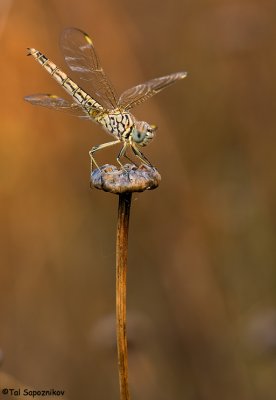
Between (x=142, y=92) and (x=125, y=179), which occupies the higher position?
(x=142, y=92)

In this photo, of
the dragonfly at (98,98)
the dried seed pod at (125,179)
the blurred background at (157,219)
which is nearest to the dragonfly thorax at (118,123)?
the dragonfly at (98,98)

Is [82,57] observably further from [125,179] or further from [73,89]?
[125,179]

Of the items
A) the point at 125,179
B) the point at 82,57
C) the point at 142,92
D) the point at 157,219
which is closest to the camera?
the point at 125,179

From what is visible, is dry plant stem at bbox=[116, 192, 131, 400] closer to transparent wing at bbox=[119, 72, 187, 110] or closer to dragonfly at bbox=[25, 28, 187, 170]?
dragonfly at bbox=[25, 28, 187, 170]

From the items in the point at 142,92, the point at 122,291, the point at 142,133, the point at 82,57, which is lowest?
the point at 122,291

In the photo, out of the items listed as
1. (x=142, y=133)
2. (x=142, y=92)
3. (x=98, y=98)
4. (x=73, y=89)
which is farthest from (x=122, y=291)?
(x=73, y=89)

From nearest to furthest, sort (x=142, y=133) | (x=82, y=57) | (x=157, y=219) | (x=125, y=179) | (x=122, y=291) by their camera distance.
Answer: (x=122, y=291), (x=125, y=179), (x=142, y=133), (x=82, y=57), (x=157, y=219)

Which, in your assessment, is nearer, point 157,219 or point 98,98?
point 98,98

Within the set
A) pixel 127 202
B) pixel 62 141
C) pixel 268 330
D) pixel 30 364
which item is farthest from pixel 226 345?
pixel 127 202
